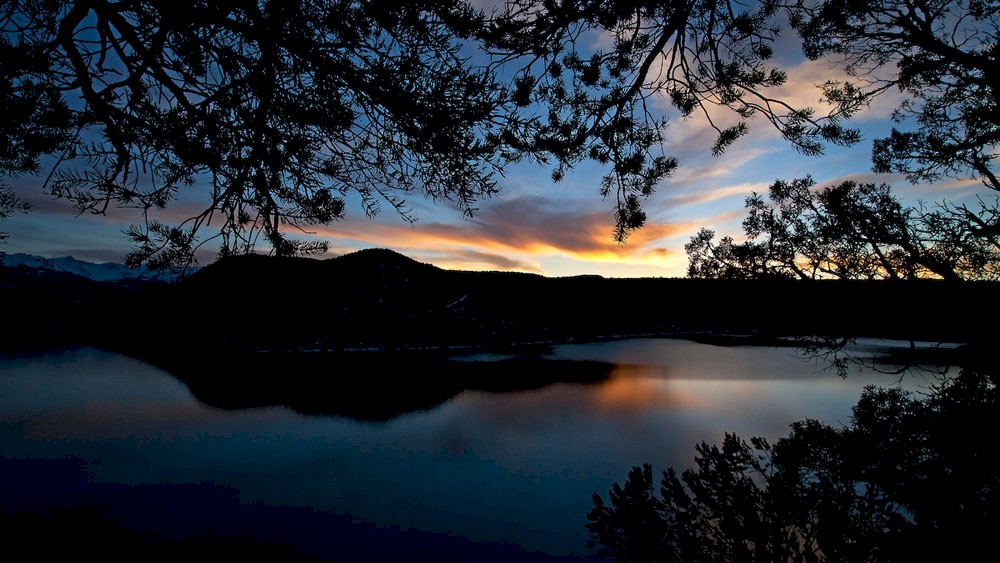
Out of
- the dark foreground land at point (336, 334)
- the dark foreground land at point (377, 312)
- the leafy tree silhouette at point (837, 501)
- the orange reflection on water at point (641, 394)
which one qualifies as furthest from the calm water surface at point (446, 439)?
the dark foreground land at point (377, 312)

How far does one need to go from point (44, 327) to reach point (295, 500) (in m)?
47.9

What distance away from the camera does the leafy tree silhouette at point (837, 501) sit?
1865 millimetres

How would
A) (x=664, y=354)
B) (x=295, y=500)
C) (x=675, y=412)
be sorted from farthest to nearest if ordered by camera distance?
1. (x=664, y=354)
2. (x=675, y=412)
3. (x=295, y=500)

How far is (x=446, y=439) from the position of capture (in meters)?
12.1

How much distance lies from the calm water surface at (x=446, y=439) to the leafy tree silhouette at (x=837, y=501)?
16.4 feet

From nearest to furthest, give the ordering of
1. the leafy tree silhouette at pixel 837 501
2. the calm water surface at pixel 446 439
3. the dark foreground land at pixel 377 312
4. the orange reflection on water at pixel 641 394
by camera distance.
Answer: the leafy tree silhouette at pixel 837 501 < the calm water surface at pixel 446 439 < the orange reflection on water at pixel 641 394 < the dark foreground land at pixel 377 312

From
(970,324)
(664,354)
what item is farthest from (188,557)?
(664,354)

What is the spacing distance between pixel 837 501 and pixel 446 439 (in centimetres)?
1135

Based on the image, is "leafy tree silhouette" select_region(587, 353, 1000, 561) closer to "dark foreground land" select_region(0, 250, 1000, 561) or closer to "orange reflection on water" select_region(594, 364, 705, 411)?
"dark foreground land" select_region(0, 250, 1000, 561)

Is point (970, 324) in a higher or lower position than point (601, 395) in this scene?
higher

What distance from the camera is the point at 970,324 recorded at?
332 cm

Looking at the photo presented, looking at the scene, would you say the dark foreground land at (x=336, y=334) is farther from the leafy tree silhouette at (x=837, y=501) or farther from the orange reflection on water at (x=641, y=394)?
the orange reflection on water at (x=641, y=394)

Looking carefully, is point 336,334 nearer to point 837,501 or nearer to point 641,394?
point 641,394

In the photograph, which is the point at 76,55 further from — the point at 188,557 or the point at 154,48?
the point at 188,557
